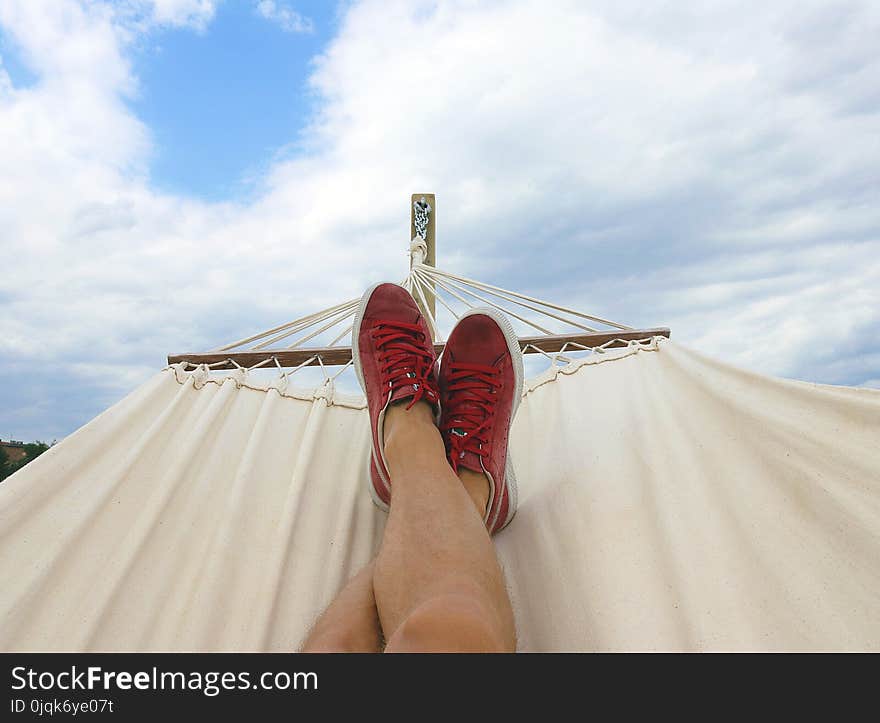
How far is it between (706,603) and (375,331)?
0.71 m

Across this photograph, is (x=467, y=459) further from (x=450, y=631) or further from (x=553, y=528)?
(x=450, y=631)

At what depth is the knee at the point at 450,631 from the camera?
0.50 m

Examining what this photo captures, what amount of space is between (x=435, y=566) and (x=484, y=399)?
1.34 feet

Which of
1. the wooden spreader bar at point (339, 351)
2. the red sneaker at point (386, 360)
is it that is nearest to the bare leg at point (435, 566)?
the red sneaker at point (386, 360)

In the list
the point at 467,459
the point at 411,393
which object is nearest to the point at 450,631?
the point at 467,459

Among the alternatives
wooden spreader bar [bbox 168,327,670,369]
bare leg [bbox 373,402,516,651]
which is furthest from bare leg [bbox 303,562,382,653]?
wooden spreader bar [bbox 168,327,670,369]

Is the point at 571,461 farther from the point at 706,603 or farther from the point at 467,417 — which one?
the point at 706,603

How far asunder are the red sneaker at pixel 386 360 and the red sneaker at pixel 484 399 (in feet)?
0.14

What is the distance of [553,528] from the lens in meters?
0.90

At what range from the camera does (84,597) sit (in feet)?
2.66

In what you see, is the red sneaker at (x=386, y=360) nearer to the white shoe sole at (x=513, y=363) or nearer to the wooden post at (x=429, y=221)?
the white shoe sole at (x=513, y=363)
